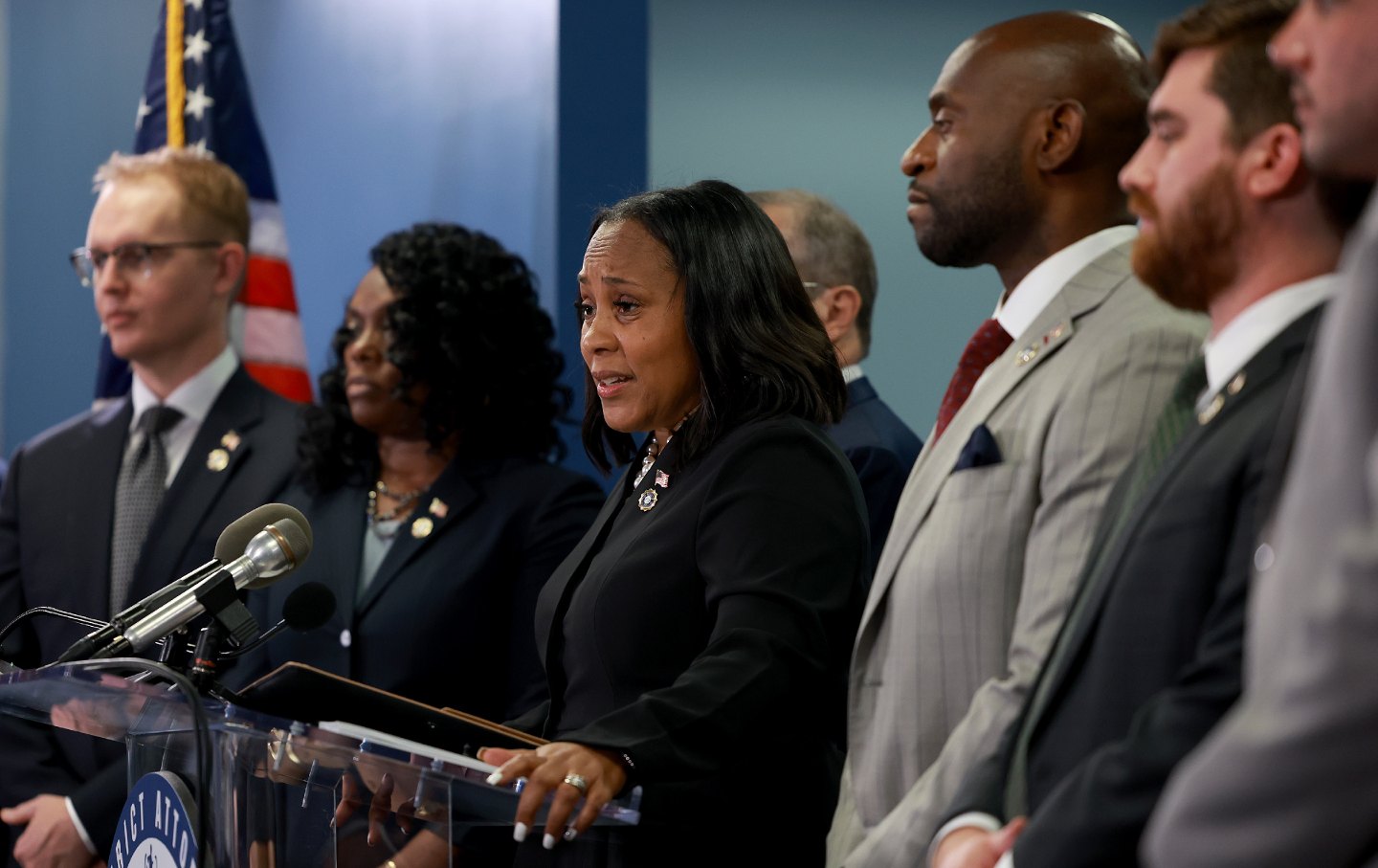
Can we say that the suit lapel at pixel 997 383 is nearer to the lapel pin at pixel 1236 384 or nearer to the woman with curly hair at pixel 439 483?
the lapel pin at pixel 1236 384

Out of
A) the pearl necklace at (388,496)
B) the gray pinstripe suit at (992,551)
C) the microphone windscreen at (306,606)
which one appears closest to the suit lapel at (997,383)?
the gray pinstripe suit at (992,551)

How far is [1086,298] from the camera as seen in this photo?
243 centimetres

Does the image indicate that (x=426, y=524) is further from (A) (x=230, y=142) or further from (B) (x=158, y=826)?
(A) (x=230, y=142)

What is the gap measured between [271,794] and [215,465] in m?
2.12

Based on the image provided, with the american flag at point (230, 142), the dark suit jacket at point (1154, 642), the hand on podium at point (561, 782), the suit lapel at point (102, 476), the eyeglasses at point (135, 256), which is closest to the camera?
the dark suit jacket at point (1154, 642)

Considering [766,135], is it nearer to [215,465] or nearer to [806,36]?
[806,36]

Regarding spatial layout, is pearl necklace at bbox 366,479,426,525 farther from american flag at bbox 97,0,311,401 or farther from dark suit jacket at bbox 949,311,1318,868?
dark suit jacket at bbox 949,311,1318,868

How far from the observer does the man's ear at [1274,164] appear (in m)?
1.77

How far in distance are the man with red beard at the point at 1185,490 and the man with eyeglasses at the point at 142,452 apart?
96.3 inches

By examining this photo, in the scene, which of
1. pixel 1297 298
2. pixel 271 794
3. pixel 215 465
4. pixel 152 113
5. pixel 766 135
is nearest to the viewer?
pixel 1297 298

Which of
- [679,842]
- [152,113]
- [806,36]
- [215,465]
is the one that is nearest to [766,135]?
[806,36]

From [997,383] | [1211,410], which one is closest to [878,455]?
[997,383]

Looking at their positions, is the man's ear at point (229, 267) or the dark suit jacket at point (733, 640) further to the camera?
the man's ear at point (229, 267)

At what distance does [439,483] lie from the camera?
3938mm
